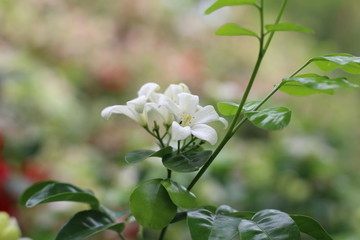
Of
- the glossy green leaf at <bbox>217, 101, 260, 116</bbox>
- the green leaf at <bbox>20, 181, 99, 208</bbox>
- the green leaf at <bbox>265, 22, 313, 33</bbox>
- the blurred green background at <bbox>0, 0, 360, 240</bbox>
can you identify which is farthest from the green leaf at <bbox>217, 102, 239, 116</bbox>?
the blurred green background at <bbox>0, 0, 360, 240</bbox>

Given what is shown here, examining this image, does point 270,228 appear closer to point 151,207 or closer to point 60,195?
point 151,207

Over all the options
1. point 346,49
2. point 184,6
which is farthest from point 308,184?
point 346,49

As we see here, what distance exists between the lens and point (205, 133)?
0.56 m

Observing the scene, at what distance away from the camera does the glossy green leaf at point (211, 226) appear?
1.58ft

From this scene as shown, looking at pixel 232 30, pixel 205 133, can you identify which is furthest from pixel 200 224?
pixel 232 30

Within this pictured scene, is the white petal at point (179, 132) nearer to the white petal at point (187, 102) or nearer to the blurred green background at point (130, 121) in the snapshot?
the white petal at point (187, 102)

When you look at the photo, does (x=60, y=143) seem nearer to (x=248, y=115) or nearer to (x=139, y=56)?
(x=139, y=56)

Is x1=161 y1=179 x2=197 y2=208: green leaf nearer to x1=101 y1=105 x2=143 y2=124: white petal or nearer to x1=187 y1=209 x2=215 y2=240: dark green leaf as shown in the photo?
x1=187 y1=209 x2=215 y2=240: dark green leaf

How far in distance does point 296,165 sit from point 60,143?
1112 millimetres

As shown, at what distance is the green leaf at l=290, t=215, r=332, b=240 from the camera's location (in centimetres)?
53

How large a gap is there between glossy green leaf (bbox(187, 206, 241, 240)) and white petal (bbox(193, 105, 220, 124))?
4.7 inches

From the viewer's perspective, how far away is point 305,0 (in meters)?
5.75

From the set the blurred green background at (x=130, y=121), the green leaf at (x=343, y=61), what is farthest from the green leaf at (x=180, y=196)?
the blurred green background at (x=130, y=121)

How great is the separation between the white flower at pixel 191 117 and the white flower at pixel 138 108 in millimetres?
45
